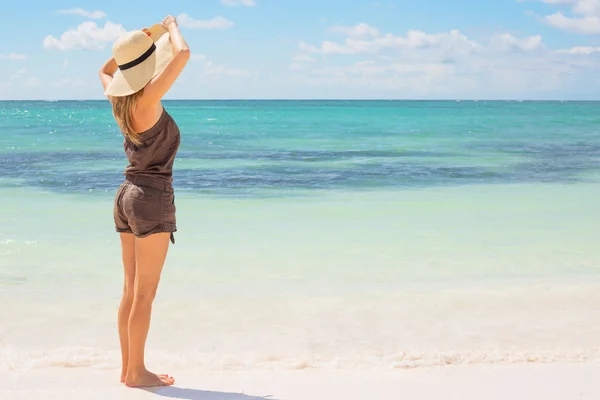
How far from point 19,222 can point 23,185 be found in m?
4.19

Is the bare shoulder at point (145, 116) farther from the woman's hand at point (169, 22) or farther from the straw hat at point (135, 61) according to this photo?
the woman's hand at point (169, 22)

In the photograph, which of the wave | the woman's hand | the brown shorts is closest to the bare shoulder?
the brown shorts

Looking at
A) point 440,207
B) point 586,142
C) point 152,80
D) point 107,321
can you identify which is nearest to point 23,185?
point 440,207

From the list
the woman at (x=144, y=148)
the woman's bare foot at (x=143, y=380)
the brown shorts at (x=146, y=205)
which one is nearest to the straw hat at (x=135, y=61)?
the woman at (x=144, y=148)

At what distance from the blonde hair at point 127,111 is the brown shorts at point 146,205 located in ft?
0.63

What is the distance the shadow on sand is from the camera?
3.12 m

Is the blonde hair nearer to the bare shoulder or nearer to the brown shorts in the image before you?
the bare shoulder

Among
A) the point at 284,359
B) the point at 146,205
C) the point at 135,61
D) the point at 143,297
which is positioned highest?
the point at 135,61

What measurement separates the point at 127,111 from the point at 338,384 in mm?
1635

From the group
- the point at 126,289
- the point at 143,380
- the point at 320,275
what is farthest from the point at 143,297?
the point at 320,275

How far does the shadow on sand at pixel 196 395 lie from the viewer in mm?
3123

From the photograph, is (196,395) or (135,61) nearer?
(135,61)

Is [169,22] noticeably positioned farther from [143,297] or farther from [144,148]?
[143,297]

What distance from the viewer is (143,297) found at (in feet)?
10.1
